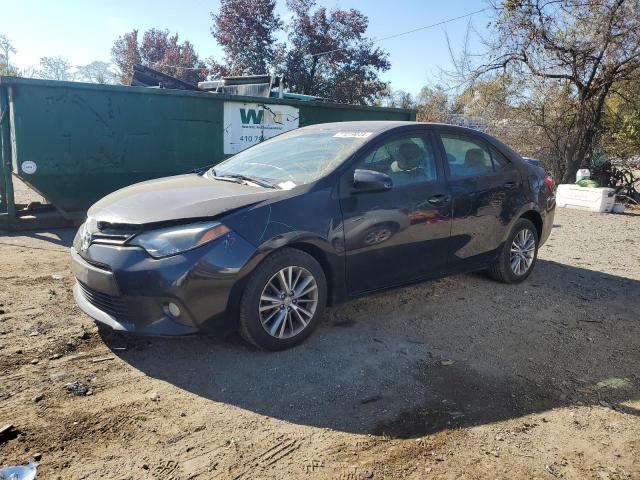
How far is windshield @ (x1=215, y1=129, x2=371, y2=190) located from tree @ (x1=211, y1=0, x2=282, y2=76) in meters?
21.3

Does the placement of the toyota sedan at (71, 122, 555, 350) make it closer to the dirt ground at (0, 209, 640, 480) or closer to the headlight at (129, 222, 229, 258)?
the headlight at (129, 222, 229, 258)

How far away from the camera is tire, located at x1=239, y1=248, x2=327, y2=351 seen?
11.3ft

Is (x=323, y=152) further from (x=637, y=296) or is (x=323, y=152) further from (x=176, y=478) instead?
(x=637, y=296)

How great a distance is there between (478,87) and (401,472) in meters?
14.3

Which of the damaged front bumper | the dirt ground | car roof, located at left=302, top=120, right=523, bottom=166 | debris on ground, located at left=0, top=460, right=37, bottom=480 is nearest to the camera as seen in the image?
debris on ground, located at left=0, top=460, right=37, bottom=480

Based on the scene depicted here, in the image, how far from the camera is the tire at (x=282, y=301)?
11.3ft

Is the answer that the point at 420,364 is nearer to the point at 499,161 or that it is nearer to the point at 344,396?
the point at 344,396

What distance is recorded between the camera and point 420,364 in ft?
12.1

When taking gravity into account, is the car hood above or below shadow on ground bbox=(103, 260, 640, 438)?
above

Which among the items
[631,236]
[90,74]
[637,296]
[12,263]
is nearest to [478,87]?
[631,236]

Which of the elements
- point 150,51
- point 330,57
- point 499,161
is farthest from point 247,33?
point 499,161

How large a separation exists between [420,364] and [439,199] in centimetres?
151

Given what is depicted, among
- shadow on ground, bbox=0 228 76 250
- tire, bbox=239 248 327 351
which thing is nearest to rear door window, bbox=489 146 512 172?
tire, bbox=239 248 327 351

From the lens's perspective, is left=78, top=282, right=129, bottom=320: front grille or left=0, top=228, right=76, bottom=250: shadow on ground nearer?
left=78, top=282, right=129, bottom=320: front grille
